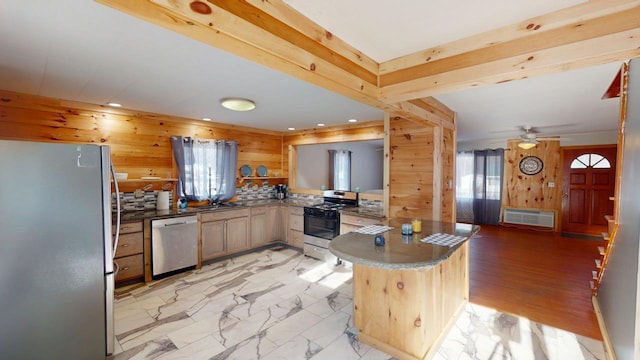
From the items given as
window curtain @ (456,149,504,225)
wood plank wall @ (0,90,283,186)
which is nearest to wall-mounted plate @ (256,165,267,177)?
wood plank wall @ (0,90,283,186)

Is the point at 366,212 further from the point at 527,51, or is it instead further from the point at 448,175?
the point at 527,51

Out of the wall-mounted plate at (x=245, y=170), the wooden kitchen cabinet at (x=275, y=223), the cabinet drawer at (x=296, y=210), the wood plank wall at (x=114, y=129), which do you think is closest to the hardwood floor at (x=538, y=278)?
the cabinet drawer at (x=296, y=210)

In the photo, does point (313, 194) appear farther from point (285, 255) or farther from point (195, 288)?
point (195, 288)

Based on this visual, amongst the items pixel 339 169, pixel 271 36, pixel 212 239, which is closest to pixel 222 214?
pixel 212 239

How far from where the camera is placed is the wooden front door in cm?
579

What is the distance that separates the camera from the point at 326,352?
2.23m

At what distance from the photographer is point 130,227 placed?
11.2 feet

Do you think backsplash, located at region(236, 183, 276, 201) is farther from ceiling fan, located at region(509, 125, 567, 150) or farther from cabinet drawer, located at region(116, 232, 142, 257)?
ceiling fan, located at region(509, 125, 567, 150)

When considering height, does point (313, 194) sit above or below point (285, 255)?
above

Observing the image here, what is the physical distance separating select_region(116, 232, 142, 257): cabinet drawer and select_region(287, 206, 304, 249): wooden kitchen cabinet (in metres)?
2.35

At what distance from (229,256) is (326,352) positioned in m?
2.75

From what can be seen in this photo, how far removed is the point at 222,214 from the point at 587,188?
7649 mm

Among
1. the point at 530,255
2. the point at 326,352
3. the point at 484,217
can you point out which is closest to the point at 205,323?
the point at 326,352

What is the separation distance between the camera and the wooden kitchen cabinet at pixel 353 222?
12.8 ft
